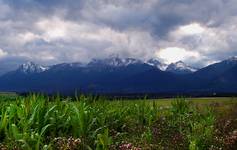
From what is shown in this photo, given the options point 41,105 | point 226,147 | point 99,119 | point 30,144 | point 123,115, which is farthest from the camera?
point 123,115

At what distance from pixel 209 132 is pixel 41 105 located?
13.5ft

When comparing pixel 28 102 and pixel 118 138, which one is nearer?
pixel 118 138

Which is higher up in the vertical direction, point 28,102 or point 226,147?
point 28,102

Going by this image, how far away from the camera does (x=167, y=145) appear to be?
10.8m

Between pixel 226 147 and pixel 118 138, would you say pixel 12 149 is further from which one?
pixel 226 147

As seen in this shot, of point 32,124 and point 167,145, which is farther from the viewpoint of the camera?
point 32,124

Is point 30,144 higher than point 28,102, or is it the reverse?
point 28,102

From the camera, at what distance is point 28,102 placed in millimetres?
12641

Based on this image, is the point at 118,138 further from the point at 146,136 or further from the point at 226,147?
the point at 226,147

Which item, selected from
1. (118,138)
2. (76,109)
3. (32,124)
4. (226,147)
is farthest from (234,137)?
(32,124)

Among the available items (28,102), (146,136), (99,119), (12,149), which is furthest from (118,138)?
(12,149)

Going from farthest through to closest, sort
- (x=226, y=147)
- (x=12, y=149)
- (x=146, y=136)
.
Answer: (x=146, y=136), (x=226, y=147), (x=12, y=149)

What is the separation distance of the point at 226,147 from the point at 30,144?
4.15 meters

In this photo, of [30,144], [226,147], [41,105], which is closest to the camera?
[30,144]
